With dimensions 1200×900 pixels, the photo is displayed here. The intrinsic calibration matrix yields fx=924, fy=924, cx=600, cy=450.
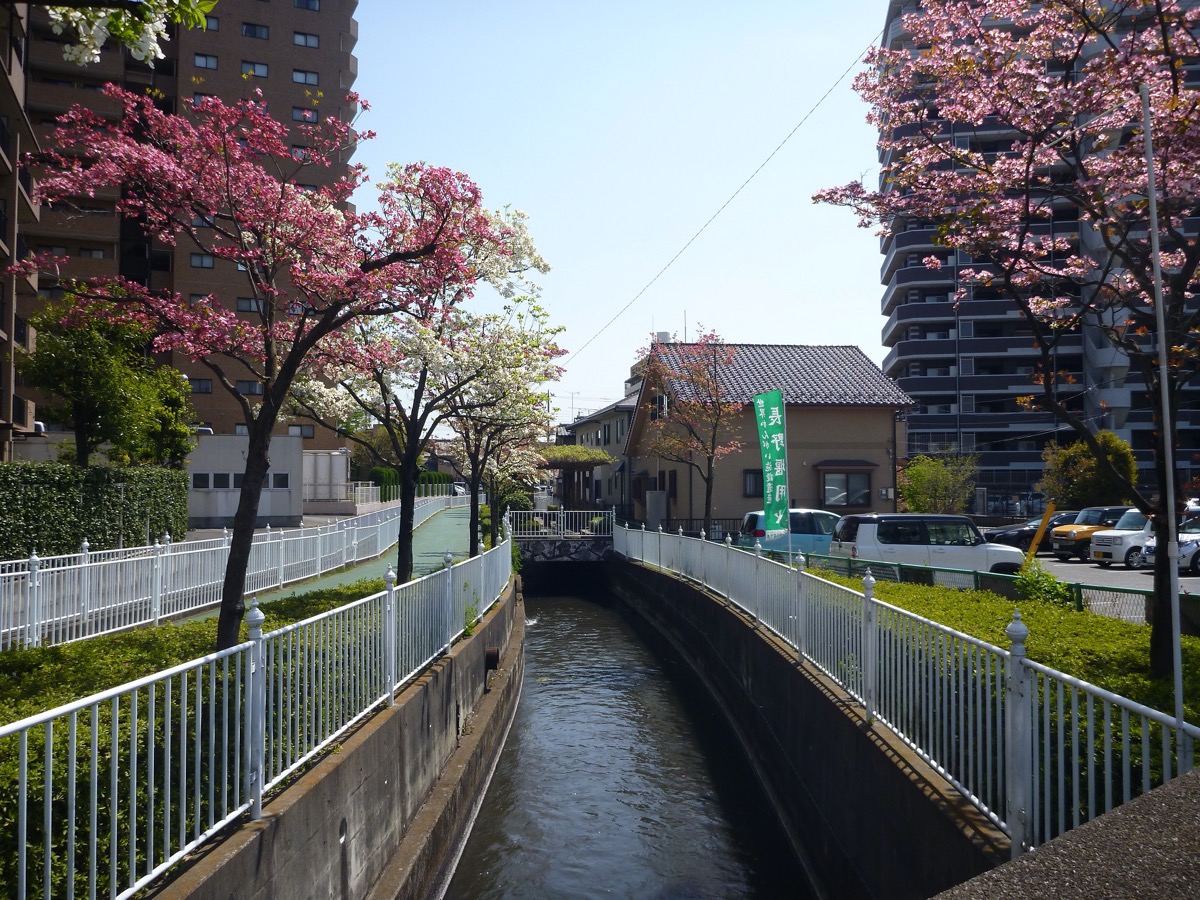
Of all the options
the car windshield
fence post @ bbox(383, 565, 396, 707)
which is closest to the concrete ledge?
fence post @ bbox(383, 565, 396, 707)

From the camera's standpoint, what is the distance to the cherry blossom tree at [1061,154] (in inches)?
300

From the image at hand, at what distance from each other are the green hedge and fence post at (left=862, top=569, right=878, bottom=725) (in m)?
12.8

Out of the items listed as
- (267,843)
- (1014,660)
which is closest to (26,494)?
(267,843)

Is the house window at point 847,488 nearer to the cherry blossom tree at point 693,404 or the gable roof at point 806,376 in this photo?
the gable roof at point 806,376

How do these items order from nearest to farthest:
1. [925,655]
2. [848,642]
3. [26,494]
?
[925,655] < [848,642] < [26,494]

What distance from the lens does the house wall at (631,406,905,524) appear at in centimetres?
3350

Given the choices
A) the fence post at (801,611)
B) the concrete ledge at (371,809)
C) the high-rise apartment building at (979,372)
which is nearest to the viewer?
the concrete ledge at (371,809)

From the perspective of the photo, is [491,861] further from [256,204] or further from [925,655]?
[256,204]

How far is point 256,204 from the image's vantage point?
8633 mm

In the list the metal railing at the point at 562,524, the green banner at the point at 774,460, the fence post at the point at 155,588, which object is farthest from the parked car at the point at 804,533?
the fence post at the point at 155,588

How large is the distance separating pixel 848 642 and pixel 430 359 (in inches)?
325

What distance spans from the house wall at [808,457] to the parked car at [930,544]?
47.6ft

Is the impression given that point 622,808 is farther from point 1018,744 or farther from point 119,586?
point 119,586

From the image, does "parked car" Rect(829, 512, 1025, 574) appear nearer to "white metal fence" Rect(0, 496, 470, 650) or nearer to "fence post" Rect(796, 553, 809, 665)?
"fence post" Rect(796, 553, 809, 665)
